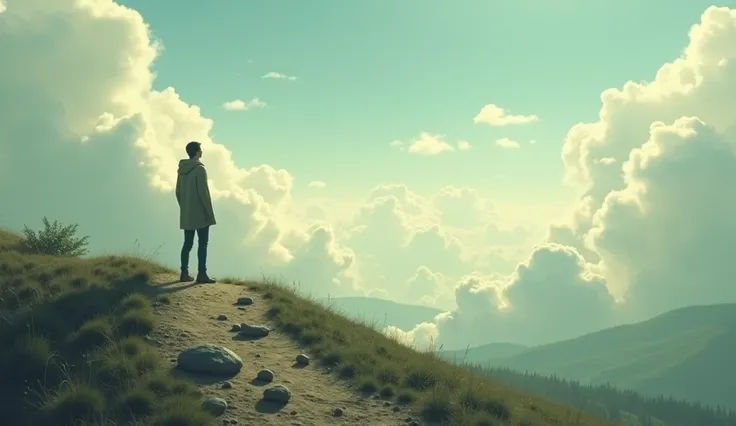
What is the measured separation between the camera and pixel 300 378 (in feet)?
43.9

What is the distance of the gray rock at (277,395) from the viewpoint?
1215 cm

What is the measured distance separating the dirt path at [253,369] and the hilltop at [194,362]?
0.04m

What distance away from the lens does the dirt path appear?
461 inches

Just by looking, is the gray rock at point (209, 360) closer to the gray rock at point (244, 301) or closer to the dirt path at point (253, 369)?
the dirt path at point (253, 369)

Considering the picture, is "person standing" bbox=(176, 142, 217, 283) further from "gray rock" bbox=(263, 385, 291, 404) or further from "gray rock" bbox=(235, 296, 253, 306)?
"gray rock" bbox=(263, 385, 291, 404)

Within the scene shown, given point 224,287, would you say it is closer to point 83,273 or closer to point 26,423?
point 83,273

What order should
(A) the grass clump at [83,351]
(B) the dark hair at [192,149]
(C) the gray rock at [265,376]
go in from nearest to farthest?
(A) the grass clump at [83,351] < (C) the gray rock at [265,376] < (B) the dark hair at [192,149]

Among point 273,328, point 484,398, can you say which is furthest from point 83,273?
point 484,398

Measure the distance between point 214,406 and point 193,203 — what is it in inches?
324

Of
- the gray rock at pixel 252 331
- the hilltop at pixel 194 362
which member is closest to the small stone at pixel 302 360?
the hilltop at pixel 194 362

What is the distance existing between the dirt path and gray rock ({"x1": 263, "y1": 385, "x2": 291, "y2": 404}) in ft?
0.43

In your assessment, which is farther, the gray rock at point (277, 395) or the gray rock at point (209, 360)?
the gray rock at point (209, 360)

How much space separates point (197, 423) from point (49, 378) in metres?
3.97

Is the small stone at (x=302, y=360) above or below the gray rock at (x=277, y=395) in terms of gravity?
above
